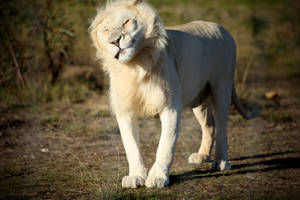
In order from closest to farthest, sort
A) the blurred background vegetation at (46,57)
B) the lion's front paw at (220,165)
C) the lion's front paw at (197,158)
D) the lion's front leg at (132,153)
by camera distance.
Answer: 1. the lion's front leg at (132,153)
2. the lion's front paw at (220,165)
3. the lion's front paw at (197,158)
4. the blurred background vegetation at (46,57)

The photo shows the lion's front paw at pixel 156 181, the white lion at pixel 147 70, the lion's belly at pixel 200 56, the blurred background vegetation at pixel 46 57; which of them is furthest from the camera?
the blurred background vegetation at pixel 46 57

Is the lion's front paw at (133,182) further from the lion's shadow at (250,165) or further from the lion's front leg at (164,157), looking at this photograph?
the lion's shadow at (250,165)

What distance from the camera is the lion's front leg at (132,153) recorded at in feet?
12.8

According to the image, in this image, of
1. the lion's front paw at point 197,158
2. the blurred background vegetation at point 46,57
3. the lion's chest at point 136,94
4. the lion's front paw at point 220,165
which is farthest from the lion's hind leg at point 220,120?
the blurred background vegetation at point 46,57

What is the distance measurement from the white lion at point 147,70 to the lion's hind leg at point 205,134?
419 mm

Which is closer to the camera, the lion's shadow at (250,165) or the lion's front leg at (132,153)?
the lion's front leg at (132,153)

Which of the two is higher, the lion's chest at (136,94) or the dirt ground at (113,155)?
the lion's chest at (136,94)

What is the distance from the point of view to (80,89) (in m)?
8.73

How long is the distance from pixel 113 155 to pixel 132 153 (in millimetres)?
1329

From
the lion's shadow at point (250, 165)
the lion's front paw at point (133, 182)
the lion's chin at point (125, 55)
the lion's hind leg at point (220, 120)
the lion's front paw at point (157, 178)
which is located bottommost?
the lion's shadow at point (250, 165)

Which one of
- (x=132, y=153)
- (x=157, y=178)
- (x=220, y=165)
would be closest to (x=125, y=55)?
(x=132, y=153)

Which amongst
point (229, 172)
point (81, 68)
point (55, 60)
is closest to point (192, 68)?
point (229, 172)

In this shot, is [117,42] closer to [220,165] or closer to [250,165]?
[220,165]

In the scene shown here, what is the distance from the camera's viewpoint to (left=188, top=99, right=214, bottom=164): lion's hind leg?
198 inches
